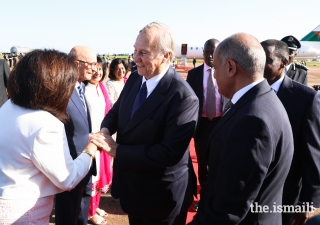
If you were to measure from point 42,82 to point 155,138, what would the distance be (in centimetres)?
92

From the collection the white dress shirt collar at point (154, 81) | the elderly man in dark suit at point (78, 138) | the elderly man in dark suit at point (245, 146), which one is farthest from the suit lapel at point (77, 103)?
the elderly man in dark suit at point (245, 146)

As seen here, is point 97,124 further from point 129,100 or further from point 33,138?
point 33,138

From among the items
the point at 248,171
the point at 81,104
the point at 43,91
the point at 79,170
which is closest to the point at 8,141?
the point at 43,91

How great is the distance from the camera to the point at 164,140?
6.85ft

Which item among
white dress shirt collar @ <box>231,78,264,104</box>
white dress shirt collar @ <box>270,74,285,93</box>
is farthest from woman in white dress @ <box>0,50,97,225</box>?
white dress shirt collar @ <box>270,74,285,93</box>

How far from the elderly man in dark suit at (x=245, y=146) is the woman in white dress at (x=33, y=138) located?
91 centimetres

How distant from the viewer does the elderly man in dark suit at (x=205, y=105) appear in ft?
13.4

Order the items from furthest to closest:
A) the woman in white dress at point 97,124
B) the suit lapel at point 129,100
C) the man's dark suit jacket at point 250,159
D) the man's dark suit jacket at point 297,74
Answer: the man's dark suit jacket at point 297,74
the woman in white dress at point 97,124
the suit lapel at point 129,100
the man's dark suit jacket at point 250,159

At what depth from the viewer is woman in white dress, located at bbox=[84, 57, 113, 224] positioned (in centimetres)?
364

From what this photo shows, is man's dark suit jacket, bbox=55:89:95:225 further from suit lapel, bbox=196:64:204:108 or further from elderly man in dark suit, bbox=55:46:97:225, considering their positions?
suit lapel, bbox=196:64:204:108

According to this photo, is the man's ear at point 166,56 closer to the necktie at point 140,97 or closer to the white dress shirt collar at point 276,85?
the necktie at point 140,97

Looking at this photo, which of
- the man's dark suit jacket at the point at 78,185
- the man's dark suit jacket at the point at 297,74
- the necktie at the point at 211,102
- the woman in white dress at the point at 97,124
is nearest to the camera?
the man's dark suit jacket at the point at 78,185

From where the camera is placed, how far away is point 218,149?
1594mm

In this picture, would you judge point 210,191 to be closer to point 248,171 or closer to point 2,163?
point 248,171
